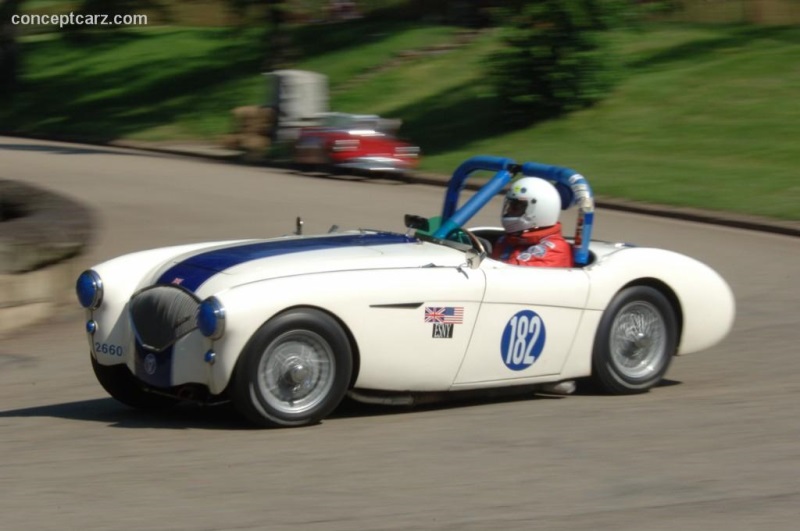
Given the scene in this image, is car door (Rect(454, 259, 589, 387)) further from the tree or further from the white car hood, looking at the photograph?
the tree

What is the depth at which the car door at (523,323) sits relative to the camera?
7352 mm

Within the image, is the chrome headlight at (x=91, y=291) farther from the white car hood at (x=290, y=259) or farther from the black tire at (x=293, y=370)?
the black tire at (x=293, y=370)

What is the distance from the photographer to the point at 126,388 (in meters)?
7.46

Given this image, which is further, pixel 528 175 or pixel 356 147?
pixel 356 147

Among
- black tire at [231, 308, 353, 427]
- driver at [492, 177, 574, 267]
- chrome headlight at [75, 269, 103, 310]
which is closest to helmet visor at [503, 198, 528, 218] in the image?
driver at [492, 177, 574, 267]

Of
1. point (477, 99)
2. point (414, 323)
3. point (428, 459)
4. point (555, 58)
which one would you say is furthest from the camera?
point (477, 99)

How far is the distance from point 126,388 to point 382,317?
5.33 ft

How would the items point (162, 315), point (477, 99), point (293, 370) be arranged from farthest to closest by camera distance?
point (477, 99), point (162, 315), point (293, 370)

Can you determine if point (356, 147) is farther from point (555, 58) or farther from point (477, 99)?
point (477, 99)

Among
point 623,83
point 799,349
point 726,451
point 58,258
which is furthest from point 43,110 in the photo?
point 726,451

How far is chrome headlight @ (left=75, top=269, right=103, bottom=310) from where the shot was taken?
7.32 m

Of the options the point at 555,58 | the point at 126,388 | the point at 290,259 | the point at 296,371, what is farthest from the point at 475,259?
the point at 555,58

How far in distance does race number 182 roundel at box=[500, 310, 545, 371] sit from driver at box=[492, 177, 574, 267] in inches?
22.1

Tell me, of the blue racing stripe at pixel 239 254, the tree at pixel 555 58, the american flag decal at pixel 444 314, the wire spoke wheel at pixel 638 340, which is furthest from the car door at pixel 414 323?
the tree at pixel 555 58
